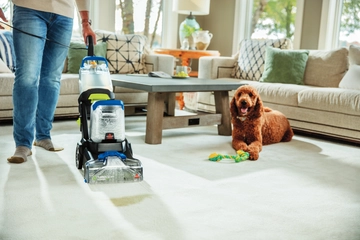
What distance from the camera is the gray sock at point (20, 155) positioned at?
2203 mm

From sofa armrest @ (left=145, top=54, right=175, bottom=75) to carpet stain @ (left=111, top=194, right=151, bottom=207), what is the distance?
2473 millimetres

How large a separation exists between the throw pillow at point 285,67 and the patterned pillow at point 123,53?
1284 mm

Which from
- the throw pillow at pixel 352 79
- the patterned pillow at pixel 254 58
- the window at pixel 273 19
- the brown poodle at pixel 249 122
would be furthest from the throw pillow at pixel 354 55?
the window at pixel 273 19

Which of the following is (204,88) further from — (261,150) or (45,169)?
(45,169)

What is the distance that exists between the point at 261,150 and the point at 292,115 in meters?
0.76

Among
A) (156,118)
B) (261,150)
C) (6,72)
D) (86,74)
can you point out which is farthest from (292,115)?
(6,72)

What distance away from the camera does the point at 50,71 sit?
2.39m

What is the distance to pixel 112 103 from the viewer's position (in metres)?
1.92

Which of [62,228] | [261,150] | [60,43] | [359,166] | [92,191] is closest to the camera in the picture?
[62,228]

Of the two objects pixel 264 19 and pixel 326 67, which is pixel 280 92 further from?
pixel 264 19

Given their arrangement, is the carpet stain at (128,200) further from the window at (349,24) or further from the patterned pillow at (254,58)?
the window at (349,24)

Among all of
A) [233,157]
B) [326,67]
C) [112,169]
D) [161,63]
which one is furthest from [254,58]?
[112,169]

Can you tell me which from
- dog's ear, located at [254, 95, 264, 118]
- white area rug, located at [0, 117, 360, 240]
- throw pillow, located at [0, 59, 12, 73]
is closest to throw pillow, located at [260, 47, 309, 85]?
dog's ear, located at [254, 95, 264, 118]

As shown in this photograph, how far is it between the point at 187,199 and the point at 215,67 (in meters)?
2.62
